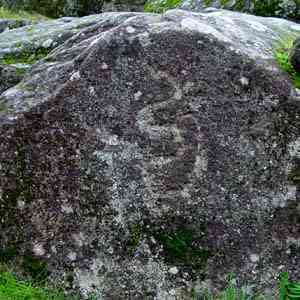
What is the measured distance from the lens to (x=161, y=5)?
376 inches

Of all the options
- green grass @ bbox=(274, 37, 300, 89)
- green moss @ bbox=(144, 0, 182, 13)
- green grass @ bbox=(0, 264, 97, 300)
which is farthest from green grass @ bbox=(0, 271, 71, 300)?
green moss @ bbox=(144, 0, 182, 13)

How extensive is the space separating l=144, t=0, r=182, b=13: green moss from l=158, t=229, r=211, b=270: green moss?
17.7 feet

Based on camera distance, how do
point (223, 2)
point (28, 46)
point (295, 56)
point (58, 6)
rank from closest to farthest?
point (295, 56)
point (28, 46)
point (223, 2)
point (58, 6)

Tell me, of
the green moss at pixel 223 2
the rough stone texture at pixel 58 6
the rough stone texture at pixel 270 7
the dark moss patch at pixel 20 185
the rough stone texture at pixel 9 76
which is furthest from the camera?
the rough stone texture at pixel 58 6

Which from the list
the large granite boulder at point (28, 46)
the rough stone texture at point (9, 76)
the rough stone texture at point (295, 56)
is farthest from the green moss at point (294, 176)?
the rough stone texture at point (9, 76)

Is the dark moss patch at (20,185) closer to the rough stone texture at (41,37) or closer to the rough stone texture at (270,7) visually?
the rough stone texture at (41,37)

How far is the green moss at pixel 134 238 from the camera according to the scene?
4633mm

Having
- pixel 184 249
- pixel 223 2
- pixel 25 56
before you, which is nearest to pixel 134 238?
pixel 184 249

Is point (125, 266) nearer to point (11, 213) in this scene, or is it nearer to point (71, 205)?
point (71, 205)

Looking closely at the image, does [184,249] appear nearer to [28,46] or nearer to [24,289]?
[24,289]

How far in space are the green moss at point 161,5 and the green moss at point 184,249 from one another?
17.7 ft

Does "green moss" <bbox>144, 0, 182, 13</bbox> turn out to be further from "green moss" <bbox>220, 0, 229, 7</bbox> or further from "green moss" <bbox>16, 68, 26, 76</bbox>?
"green moss" <bbox>16, 68, 26, 76</bbox>

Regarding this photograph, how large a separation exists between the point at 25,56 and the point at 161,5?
3.71 meters

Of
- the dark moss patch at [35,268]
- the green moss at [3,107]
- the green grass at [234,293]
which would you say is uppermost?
the green moss at [3,107]
